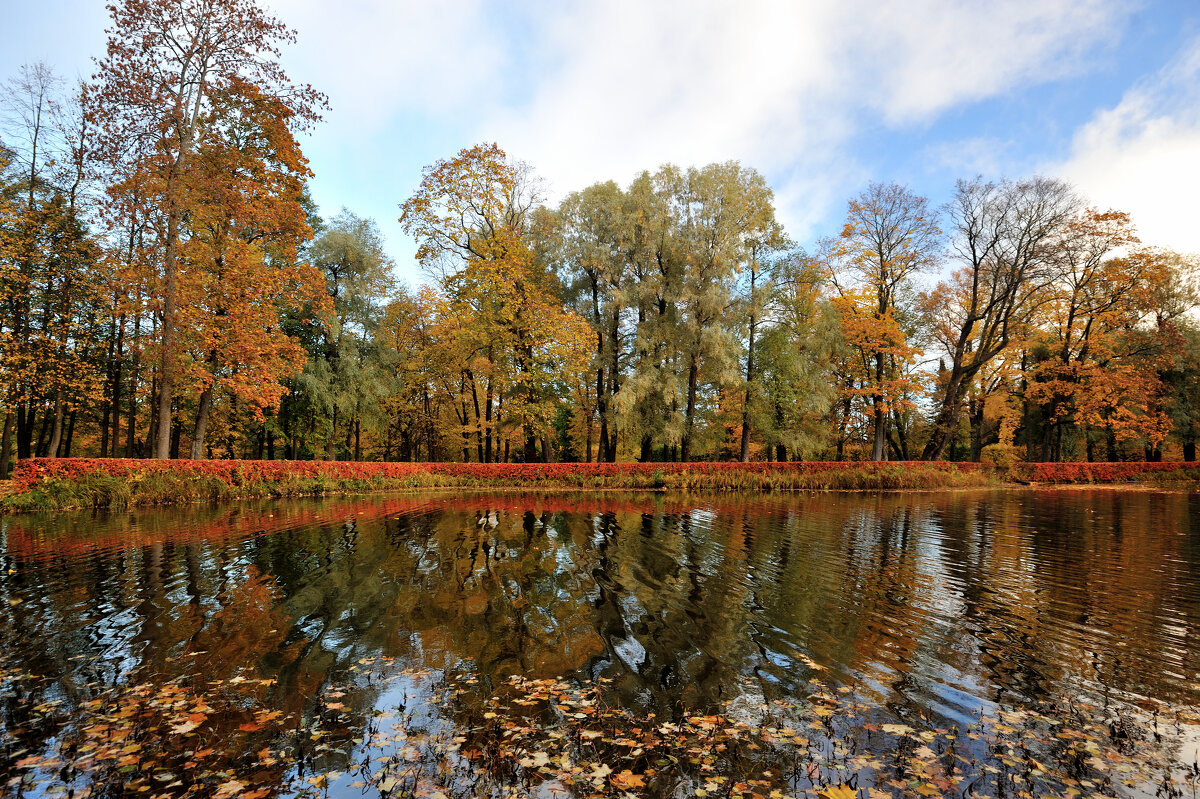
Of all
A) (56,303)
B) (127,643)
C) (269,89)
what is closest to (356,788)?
(127,643)

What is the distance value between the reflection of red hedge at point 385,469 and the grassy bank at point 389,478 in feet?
0.08

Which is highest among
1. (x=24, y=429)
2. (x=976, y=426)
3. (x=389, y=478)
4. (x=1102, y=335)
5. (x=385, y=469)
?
(x=1102, y=335)

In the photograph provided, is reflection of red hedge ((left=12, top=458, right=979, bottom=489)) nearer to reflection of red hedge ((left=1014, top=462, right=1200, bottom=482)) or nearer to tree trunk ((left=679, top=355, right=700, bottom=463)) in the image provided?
tree trunk ((left=679, top=355, right=700, bottom=463))

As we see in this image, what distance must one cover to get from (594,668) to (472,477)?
20.7m

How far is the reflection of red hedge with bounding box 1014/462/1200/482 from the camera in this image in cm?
2666

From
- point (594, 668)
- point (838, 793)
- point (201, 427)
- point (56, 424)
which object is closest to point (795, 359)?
point (594, 668)

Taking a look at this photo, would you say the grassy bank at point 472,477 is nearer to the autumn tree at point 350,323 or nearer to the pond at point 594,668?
the pond at point 594,668

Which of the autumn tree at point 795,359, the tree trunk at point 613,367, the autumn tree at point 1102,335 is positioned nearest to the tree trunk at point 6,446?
the tree trunk at point 613,367

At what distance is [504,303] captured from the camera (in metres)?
25.8

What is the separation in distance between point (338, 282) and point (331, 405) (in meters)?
6.94

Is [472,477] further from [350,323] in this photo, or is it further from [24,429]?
[24,429]

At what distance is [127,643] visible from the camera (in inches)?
187

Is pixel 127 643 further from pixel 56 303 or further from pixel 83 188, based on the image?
pixel 83 188

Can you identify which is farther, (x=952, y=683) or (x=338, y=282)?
(x=338, y=282)
